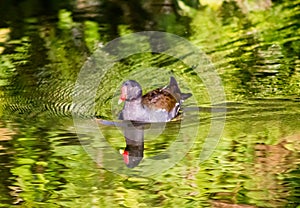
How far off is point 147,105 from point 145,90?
964mm

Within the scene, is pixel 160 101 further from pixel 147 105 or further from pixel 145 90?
pixel 145 90

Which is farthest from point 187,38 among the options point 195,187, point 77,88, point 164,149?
point 195,187

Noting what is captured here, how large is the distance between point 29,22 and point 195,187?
5.55 meters

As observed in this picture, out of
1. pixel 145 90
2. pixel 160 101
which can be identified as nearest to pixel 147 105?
pixel 160 101

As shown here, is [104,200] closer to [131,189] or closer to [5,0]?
[131,189]

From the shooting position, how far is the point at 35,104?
7109 millimetres

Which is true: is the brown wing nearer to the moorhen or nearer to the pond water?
the moorhen

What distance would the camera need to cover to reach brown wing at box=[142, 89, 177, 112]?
6.71 metres

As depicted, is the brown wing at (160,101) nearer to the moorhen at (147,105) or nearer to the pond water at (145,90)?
the moorhen at (147,105)

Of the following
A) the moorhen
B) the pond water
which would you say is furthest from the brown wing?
the pond water

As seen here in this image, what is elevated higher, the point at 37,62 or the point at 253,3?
the point at 253,3

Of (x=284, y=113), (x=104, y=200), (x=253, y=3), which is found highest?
(x=253, y=3)

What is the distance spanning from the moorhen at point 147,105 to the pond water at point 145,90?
0.09m

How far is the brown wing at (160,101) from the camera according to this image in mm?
6715
